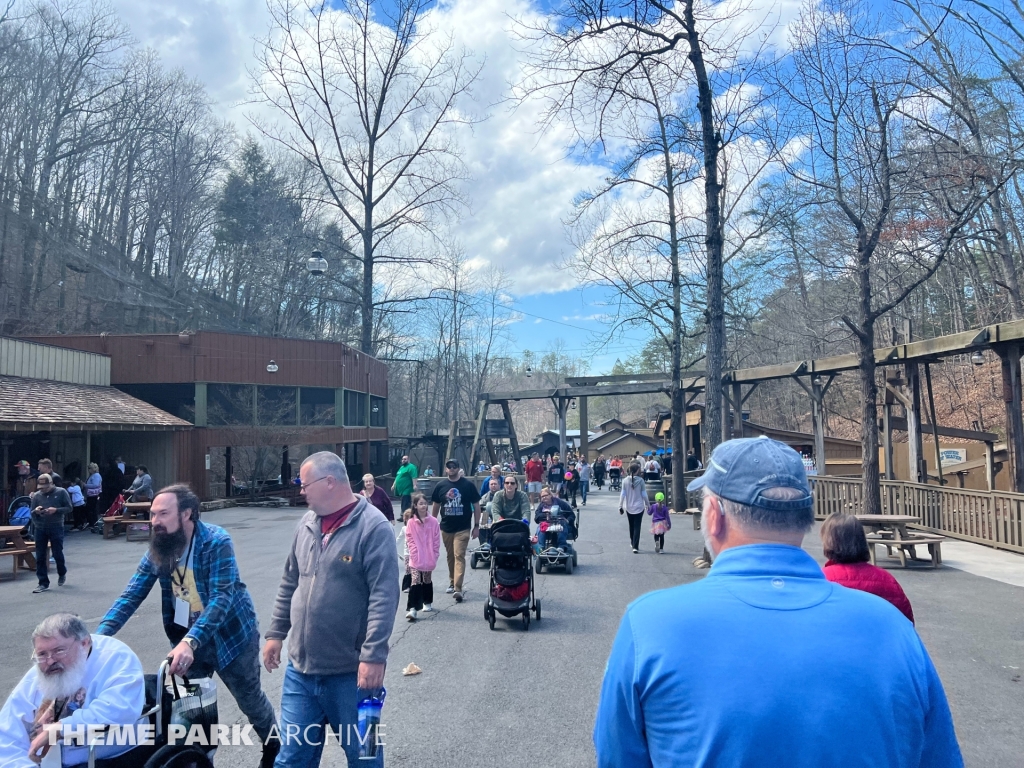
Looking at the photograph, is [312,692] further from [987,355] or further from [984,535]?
[987,355]

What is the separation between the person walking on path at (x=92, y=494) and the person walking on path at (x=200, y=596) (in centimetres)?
1698

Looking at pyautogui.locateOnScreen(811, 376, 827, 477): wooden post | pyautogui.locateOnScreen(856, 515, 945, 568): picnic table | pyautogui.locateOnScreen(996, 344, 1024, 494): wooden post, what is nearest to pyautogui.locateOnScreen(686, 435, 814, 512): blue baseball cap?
pyautogui.locateOnScreen(856, 515, 945, 568): picnic table

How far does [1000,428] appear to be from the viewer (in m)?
27.3

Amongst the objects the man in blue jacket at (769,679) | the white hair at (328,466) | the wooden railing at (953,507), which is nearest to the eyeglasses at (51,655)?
the white hair at (328,466)

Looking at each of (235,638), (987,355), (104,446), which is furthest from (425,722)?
(987,355)

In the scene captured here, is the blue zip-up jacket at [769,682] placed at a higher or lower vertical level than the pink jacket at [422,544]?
higher

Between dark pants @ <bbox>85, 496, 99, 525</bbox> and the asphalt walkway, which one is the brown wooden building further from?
the asphalt walkway

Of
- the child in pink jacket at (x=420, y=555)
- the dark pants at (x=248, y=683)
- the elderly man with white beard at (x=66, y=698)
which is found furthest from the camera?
the child in pink jacket at (x=420, y=555)

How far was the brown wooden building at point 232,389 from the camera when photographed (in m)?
27.3

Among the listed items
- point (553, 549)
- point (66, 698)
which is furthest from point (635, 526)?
point (66, 698)

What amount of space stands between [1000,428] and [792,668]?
103 feet

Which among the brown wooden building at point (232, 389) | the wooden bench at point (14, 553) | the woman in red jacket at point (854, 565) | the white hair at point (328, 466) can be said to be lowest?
the wooden bench at point (14, 553)

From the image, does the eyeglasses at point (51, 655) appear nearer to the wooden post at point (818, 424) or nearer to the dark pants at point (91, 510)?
the dark pants at point (91, 510)

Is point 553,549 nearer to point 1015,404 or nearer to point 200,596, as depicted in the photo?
point 200,596
